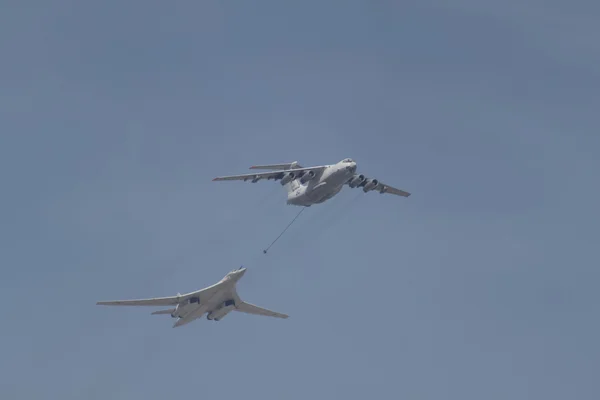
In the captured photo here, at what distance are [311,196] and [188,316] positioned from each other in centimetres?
1139

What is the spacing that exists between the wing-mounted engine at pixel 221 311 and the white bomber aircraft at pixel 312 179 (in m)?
8.07

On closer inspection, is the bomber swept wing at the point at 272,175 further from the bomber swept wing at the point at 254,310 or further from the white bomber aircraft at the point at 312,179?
the bomber swept wing at the point at 254,310

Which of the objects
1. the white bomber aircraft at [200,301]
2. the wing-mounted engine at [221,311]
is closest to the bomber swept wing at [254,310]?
the wing-mounted engine at [221,311]

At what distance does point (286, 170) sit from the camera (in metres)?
71.8

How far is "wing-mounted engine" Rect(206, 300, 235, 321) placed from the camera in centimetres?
7075

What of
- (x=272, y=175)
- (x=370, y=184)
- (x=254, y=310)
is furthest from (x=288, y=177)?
(x=254, y=310)

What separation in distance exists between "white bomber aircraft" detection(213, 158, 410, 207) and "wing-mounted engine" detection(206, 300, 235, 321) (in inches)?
318

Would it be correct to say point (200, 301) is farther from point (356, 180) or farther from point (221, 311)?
point (356, 180)

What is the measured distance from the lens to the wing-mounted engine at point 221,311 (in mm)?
70750

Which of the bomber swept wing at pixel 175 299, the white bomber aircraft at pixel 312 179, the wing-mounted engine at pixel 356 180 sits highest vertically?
the wing-mounted engine at pixel 356 180

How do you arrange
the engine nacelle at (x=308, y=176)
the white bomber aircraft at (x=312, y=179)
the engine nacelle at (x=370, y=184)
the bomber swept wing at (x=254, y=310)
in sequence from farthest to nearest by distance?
the engine nacelle at (x=370, y=184) < the bomber swept wing at (x=254, y=310) < the engine nacelle at (x=308, y=176) < the white bomber aircraft at (x=312, y=179)

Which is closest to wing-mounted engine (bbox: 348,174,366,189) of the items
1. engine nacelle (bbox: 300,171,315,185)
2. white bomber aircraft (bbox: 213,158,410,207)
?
white bomber aircraft (bbox: 213,158,410,207)

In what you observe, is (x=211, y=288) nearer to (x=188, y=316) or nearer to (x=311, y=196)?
(x=188, y=316)

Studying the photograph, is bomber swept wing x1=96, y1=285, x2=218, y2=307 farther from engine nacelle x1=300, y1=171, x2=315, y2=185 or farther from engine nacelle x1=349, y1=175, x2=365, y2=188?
engine nacelle x1=349, y1=175, x2=365, y2=188
